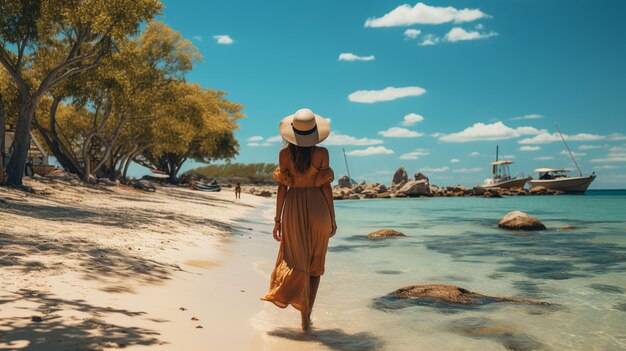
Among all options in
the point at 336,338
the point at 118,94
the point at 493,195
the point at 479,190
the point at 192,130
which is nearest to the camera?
the point at 336,338

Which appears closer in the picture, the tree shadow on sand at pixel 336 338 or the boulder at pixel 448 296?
the tree shadow on sand at pixel 336 338

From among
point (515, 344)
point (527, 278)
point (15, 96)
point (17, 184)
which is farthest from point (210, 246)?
point (15, 96)

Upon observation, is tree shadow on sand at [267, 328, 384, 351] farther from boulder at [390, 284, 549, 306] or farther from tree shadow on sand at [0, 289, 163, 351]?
boulder at [390, 284, 549, 306]

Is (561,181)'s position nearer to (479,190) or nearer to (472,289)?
(479,190)

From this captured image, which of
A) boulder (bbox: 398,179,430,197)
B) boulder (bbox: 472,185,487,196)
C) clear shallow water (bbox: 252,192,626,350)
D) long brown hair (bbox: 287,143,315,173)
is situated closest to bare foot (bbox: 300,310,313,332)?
clear shallow water (bbox: 252,192,626,350)

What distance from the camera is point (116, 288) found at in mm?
6348

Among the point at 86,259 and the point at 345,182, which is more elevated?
the point at 345,182

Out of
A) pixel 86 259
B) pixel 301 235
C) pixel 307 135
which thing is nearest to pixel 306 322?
pixel 301 235

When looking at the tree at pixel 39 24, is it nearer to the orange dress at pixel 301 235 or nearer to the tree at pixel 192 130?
the tree at pixel 192 130

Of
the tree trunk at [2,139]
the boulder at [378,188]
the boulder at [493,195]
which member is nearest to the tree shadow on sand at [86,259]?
the tree trunk at [2,139]

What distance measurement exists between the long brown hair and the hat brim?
13 centimetres

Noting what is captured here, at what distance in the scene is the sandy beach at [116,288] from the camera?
4.65 metres

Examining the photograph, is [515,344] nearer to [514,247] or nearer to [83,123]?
[514,247]

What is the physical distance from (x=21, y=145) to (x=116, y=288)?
16853mm
